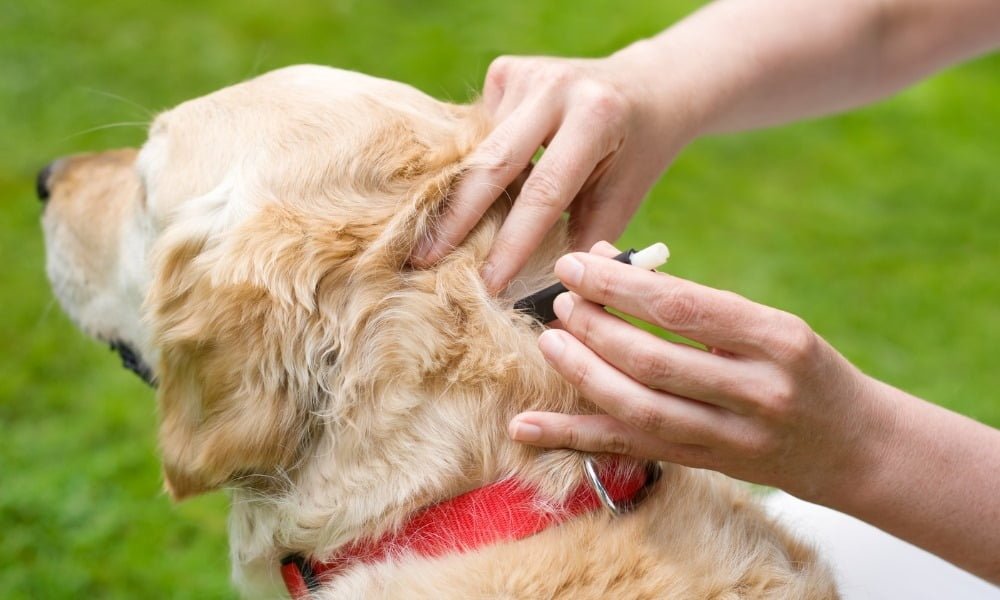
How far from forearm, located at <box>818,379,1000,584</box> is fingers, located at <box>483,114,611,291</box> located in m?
0.68

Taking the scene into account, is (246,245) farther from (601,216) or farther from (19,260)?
Result: (19,260)

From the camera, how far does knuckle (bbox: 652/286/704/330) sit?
1563 mm

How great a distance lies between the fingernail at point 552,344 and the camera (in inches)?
67.1

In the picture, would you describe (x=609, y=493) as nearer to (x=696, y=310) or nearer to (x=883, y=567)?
(x=696, y=310)

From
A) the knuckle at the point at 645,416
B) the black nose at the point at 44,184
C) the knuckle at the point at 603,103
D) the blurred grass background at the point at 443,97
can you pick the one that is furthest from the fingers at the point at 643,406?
the blurred grass background at the point at 443,97

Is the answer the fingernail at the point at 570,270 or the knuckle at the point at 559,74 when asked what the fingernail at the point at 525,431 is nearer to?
the fingernail at the point at 570,270

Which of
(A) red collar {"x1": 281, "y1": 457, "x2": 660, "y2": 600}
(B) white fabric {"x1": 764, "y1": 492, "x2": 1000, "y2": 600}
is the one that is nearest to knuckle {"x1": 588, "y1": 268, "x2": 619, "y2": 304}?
(A) red collar {"x1": 281, "y1": 457, "x2": 660, "y2": 600}

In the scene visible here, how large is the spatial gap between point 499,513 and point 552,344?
0.32 m

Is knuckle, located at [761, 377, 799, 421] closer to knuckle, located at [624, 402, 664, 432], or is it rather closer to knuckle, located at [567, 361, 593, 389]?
knuckle, located at [624, 402, 664, 432]

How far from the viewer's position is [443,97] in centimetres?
516

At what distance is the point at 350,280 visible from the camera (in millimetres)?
1829

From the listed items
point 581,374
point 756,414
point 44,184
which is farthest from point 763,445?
point 44,184

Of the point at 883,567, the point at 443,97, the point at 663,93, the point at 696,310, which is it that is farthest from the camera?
the point at 443,97

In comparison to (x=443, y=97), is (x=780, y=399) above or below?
above
